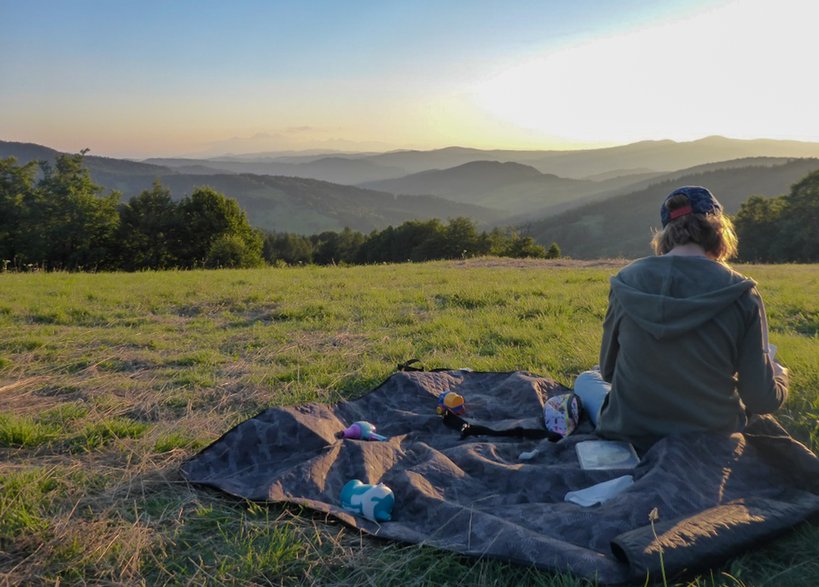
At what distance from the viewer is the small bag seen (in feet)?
13.7

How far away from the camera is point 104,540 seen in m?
2.83

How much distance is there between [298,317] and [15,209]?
153ft

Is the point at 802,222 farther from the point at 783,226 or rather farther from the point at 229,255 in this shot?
the point at 229,255

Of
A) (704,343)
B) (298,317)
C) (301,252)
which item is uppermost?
(704,343)

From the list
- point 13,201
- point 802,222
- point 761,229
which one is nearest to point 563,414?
point 802,222

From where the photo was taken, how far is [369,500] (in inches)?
124

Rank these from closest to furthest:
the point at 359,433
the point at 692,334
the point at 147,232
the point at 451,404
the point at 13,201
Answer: the point at 692,334
the point at 359,433
the point at 451,404
the point at 13,201
the point at 147,232

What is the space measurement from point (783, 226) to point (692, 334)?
52769 millimetres

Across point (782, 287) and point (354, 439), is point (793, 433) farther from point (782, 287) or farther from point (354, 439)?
point (782, 287)

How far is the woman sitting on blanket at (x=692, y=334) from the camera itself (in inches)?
121

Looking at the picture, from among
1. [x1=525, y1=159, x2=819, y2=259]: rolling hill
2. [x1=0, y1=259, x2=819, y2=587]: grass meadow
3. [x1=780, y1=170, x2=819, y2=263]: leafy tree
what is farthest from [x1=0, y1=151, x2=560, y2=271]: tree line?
[x1=525, y1=159, x2=819, y2=259]: rolling hill

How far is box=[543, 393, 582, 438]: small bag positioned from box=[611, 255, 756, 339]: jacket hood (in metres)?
1.18

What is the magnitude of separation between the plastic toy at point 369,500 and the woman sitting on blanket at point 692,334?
1.69 m

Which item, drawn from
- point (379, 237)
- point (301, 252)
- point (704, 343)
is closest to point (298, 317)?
point (704, 343)
